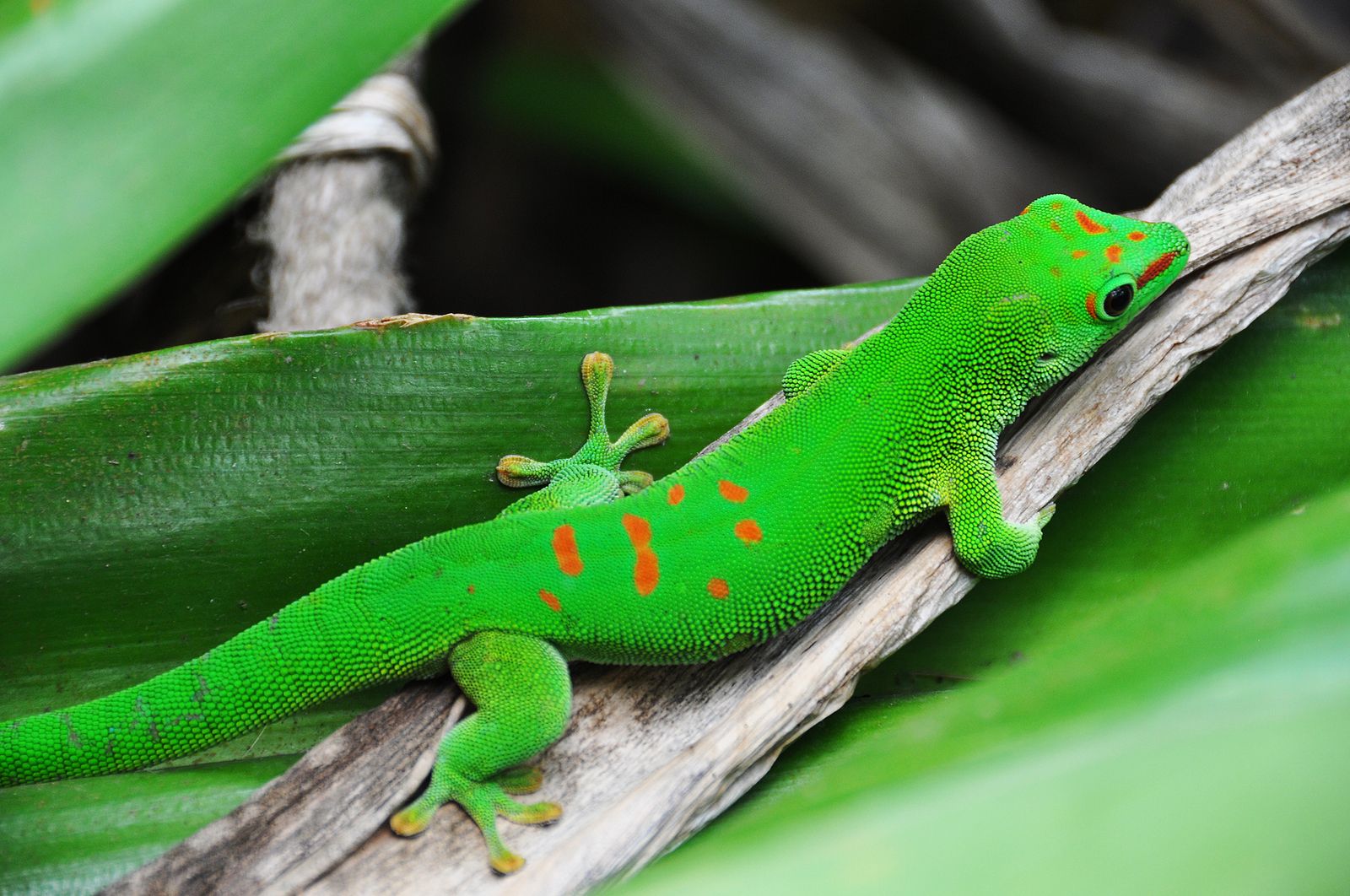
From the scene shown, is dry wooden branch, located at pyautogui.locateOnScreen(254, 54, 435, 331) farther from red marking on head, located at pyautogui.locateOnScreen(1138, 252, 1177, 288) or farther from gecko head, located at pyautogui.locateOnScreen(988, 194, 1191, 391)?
red marking on head, located at pyautogui.locateOnScreen(1138, 252, 1177, 288)

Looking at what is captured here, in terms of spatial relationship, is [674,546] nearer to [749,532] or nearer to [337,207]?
[749,532]

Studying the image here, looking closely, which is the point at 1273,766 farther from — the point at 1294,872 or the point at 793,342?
the point at 793,342

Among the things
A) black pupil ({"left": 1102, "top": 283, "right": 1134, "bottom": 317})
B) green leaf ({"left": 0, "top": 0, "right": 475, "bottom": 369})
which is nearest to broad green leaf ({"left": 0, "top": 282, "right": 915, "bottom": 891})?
green leaf ({"left": 0, "top": 0, "right": 475, "bottom": 369})

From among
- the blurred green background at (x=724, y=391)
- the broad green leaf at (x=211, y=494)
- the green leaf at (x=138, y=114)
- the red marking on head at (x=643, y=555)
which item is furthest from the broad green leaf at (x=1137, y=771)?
the broad green leaf at (x=211, y=494)

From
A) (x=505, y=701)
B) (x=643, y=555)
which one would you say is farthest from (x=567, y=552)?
(x=505, y=701)

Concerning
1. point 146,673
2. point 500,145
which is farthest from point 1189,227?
point 500,145

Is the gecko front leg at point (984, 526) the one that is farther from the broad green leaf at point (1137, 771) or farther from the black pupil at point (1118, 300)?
the broad green leaf at point (1137, 771)
